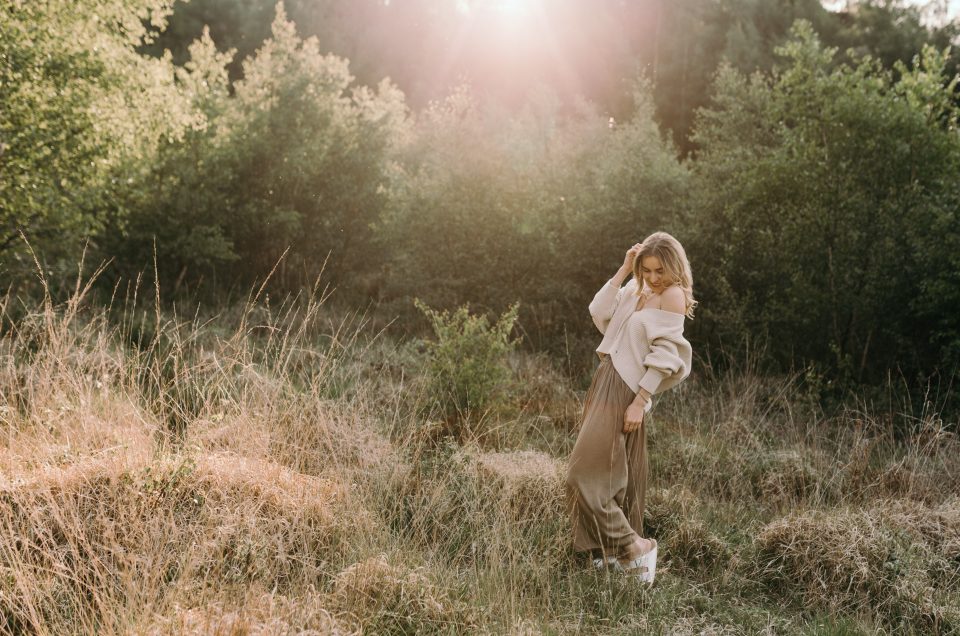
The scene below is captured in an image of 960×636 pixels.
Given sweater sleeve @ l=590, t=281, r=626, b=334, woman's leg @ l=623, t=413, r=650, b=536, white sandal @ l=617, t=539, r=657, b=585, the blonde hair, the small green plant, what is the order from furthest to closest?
the small green plant → sweater sleeve @ l=590, t=281, r=626, b=334 → woman's leg @ l=623, t=413, r=650, b=536 → white sandal @ l=617, t=539, r=657, b=585 → the blonde hair

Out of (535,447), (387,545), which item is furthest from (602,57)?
(387,545)

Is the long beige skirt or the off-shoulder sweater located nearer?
the off-shoulder sweater

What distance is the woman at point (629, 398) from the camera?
3.72 m

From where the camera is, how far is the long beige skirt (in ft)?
12.5

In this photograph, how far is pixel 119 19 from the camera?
32.9ft

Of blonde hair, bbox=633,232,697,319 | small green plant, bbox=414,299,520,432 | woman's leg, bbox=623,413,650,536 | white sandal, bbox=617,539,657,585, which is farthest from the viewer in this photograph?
small green plant, bbox=414,299,520,432

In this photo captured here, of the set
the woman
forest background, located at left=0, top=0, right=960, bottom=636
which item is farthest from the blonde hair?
forest background, located at left=0, top=0, right=960, bottom=636

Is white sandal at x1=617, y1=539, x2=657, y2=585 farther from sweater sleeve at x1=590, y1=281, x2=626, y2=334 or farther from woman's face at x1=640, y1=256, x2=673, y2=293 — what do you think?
woman's face at x1=640, y1=256, x2=673, y2=293

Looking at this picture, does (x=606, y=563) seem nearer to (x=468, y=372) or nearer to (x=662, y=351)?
(x=662, y=351)

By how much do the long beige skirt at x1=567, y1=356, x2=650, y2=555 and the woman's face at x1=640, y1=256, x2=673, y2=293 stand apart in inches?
19.4

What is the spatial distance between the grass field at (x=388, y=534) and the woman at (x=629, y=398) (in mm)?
217

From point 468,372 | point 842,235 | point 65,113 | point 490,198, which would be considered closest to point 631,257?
point 468,372

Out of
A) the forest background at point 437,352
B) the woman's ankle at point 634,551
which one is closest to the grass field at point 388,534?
the forest background at point 437,352

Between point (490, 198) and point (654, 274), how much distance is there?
8093 mm
